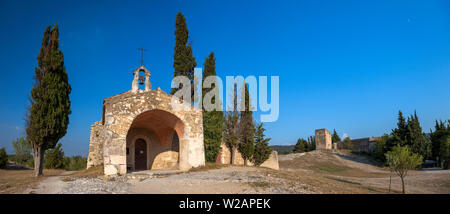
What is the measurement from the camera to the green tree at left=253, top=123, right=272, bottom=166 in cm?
1972

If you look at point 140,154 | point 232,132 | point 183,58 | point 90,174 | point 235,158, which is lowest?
point 235,158

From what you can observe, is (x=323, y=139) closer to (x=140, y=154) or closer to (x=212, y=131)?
(x=212, y=131)

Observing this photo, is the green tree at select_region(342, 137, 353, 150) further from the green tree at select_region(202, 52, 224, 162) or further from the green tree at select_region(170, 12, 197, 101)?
the green tree at select_region(170, 12, 197, 101)

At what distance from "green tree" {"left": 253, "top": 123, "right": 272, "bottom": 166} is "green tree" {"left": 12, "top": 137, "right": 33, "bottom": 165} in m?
24.7

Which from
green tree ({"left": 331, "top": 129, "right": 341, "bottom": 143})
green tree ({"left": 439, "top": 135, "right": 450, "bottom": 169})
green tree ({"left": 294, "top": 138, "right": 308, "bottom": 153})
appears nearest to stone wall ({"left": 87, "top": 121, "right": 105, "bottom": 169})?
green tree ({"left": 439, "top": 135, "right": 450, "bottom": 169})

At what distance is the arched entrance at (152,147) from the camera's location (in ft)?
47.5

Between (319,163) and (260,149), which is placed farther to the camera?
(319,163)

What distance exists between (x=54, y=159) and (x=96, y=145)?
584cm

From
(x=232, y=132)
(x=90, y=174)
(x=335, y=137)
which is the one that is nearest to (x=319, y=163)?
(x=232, y=132)

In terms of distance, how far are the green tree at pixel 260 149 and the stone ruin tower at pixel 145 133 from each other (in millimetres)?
7176

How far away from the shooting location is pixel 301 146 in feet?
150

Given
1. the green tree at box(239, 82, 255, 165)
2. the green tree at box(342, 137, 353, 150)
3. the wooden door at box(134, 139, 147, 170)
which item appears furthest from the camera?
the green tree at box(342, 137, 353, 150)

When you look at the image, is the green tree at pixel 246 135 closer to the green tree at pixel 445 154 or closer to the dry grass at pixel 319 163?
the dry grass at pixel 319 163

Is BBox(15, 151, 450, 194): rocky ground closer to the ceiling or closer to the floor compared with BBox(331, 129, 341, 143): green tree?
closer to the ceiling
